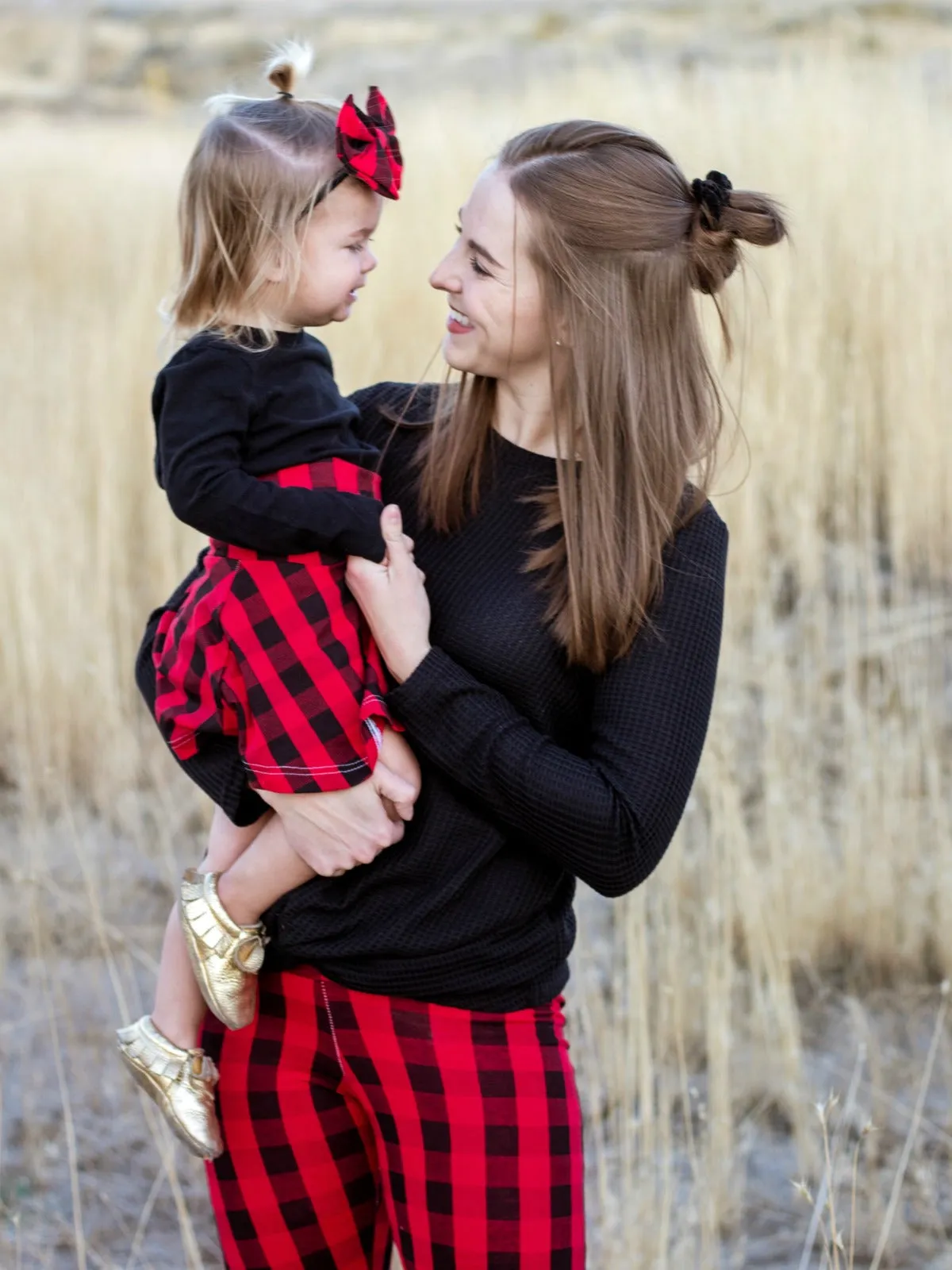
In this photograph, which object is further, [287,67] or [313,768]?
[287,67]

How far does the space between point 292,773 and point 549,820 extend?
0.99 ft

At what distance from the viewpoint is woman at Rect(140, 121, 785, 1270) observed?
4.56 feet

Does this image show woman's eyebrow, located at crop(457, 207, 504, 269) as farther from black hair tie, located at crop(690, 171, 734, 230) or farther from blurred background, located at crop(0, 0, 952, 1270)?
blurred background, located at crop(0, 0, 952, 1270)

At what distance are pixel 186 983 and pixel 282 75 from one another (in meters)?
1.12

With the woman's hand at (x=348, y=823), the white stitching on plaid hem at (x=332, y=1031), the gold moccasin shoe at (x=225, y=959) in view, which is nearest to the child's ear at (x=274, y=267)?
the woman's hand at (x=348, y=823)

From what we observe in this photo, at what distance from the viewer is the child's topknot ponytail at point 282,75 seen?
1.63 meters

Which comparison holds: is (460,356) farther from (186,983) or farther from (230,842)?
(186,983)

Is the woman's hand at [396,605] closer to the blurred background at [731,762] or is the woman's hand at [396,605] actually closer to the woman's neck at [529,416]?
the woman's neck at [529,416]

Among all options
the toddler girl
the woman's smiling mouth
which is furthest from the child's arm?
the woman's smiling mouth

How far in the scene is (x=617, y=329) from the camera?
148 centimetres

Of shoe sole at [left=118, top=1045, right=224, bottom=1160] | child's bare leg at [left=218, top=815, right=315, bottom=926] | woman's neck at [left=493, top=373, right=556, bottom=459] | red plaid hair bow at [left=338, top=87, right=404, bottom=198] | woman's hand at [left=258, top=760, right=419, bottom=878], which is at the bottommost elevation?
shoe sole at [left=118, top=1045, right=224, bottom=1160]

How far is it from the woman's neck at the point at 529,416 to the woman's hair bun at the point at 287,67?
486 millimetres

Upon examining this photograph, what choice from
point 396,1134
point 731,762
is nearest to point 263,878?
point 396,1134

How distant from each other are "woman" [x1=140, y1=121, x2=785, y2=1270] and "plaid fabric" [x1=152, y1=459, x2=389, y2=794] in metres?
0.05
